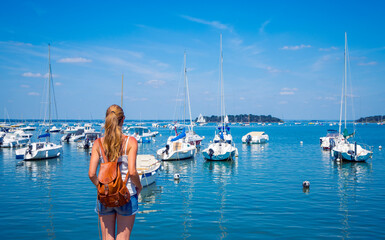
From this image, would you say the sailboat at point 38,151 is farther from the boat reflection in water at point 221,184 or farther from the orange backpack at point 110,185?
the orange backpack at point 110,185

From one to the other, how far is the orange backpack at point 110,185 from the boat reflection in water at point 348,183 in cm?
1016

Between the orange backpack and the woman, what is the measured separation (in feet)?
0.34

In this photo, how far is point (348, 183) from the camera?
70.4ft

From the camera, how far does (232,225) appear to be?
1248 centimetres

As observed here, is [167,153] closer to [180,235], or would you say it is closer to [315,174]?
[315,174]

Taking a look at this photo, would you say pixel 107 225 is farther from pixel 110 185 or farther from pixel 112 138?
pixel 112 138

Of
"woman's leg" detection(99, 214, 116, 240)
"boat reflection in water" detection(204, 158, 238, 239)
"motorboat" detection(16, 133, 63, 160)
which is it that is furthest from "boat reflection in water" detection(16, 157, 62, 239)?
"woman's leg" detection(99, 214, 116, 240)

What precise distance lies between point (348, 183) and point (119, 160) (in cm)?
2149

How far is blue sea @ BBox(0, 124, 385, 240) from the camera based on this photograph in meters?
11.8

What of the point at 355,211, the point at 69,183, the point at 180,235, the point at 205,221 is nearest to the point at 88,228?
the point at 180,235

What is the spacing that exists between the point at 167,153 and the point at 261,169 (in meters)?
11.1

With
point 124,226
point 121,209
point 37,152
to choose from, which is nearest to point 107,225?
point 124,226

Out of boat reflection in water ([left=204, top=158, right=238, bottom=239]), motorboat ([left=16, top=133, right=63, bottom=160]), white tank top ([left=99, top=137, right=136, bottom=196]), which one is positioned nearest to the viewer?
white tank top ([left=99, top=137, right=136, bottom=196])

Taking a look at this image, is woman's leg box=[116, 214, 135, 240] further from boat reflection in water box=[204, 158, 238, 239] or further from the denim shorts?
boat reflection in water box=[204, 158, 238, 239]
